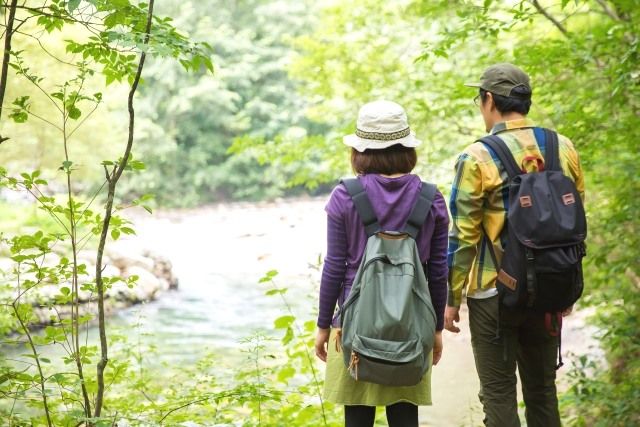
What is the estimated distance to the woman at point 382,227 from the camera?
73.9 inches

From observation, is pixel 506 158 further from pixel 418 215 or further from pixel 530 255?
pixel 418 215

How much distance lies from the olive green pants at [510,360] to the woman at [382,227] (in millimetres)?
267

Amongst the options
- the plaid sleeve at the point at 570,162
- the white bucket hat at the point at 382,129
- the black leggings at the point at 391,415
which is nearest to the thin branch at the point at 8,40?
the white bucket hat at the point at 382,129

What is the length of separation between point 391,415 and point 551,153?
94cm

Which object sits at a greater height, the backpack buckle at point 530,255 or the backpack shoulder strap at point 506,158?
the backpack shoulder strap at point 506,158

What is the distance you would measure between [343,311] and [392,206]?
0.32 metres

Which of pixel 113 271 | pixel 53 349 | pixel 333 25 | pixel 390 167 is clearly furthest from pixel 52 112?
pixel 390 167

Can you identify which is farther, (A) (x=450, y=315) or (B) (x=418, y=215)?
(A) (x=450, y=315)

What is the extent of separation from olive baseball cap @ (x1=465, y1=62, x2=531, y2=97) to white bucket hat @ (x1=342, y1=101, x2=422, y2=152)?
1.41 feet

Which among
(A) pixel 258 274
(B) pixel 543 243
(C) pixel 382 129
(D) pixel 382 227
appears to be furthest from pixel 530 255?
(A) pixel 258 274

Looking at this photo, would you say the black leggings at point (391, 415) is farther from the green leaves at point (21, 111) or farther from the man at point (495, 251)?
the green leaves at point (21, 111)

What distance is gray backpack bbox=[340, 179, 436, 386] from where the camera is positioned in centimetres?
177

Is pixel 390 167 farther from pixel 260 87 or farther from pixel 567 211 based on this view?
pixel 260 87

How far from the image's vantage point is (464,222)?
215 centimetres
